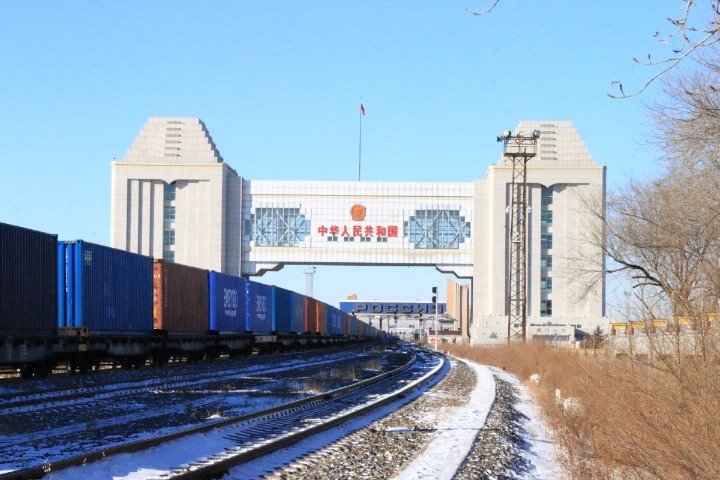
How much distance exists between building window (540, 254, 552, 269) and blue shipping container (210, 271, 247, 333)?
4891 cm

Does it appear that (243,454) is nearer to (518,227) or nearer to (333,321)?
(333,321)

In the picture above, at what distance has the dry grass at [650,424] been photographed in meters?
7.66

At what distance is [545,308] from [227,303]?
5303cm

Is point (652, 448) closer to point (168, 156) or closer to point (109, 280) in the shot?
point (109, 280)

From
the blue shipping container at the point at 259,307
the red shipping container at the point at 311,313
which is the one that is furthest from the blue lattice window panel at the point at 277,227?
the blue shipping container at the point at 259,307

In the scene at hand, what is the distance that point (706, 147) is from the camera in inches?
576

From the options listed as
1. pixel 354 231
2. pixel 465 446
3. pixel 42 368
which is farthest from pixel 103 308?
pixel 354 231

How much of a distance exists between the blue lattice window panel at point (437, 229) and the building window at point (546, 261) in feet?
26.6

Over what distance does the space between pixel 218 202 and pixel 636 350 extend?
235 feet

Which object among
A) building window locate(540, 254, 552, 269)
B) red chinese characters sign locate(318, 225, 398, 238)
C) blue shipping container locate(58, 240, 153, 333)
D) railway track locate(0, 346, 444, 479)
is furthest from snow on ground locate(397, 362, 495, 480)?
building window locate(540, 254, 552, 269)

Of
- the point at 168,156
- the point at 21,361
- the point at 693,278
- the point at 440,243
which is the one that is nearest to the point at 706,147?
the point at 693,278

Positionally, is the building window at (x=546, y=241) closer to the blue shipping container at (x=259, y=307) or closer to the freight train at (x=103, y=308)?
the blue shipping container at (x=259, y=307)

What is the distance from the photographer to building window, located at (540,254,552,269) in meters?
83.6

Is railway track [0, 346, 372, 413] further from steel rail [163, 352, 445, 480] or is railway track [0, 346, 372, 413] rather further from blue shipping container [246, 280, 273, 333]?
Answer: blue shipping container [246, 280, 273, 333]
